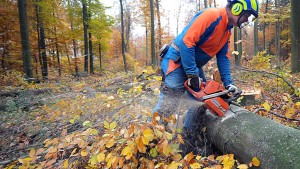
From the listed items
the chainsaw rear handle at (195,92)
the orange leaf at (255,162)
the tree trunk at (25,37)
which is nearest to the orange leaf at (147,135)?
the orange leaf at (255,162)

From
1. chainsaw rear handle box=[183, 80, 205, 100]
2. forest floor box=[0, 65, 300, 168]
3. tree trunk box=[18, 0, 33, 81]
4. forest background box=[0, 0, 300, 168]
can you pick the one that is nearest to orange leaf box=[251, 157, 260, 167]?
forest background box=[0, 0, 300, 168]

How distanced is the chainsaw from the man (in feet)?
0.41

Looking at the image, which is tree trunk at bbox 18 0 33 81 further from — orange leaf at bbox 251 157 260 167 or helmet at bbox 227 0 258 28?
orange leaf at bbox 251 157 260 167

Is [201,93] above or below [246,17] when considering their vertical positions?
below

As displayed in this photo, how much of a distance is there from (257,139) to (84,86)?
7445 millimetres

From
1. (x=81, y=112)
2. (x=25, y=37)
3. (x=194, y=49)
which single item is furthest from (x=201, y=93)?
(x=25, y=37)

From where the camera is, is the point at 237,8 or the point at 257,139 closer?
the point at 257,139

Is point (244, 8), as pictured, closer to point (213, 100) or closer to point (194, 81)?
point (194, 81)

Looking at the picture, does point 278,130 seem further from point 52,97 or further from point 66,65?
point 66,65

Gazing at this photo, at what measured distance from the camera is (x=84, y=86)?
8344 millimetres

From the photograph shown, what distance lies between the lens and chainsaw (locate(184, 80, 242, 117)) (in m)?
2.37

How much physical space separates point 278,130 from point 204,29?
1.39 meters

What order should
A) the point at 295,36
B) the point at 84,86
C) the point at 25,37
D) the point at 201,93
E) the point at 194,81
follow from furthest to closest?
the point at 25,37 → the point at 84,86 → the point at 295,36 → the point at 194,81 → the point at 201,93

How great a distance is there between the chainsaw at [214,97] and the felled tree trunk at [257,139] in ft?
0.37
